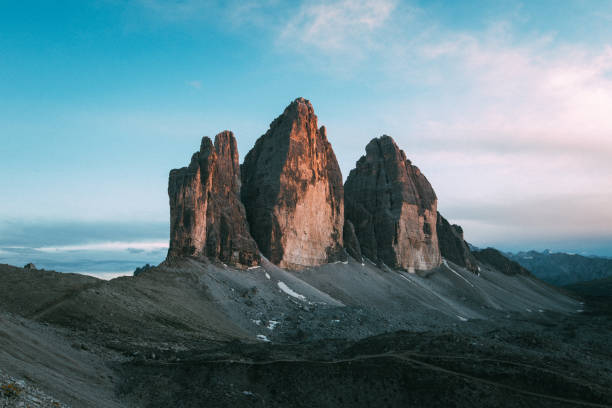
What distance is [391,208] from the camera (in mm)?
104312

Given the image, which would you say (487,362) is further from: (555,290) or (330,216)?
(555,290)

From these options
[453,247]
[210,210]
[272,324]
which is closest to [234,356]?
[272,324]

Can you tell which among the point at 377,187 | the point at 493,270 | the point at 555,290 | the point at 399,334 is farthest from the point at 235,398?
the point at 555,290

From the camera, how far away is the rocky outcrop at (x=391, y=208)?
9844cm

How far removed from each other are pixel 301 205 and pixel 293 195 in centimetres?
272

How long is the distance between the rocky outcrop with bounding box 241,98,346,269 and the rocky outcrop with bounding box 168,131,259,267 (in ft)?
22.6

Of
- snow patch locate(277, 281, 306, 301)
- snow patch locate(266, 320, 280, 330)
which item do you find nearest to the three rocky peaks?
snow patch locate(277, 281, 306, 301)

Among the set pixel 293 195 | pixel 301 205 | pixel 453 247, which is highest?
pixel 293 195

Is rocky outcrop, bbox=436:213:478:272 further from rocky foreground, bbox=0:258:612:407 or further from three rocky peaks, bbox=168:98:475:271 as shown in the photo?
rocky foreground, bbox=0:258:612:407

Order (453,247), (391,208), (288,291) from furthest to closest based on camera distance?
(453,247), (391,208), (288,291)

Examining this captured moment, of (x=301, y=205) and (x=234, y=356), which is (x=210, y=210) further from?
(x=234, y=356)

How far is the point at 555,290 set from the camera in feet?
446

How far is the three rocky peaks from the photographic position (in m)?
58.6

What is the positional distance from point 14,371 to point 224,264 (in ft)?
Result: 146
